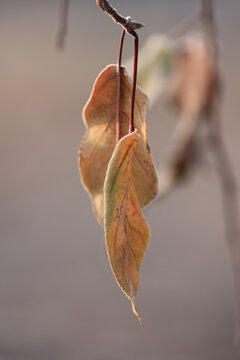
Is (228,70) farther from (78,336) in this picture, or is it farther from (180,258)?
(78,336)

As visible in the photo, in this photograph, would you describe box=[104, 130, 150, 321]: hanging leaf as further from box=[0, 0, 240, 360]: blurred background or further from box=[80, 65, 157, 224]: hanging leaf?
box=[0, 0, 240, 360]: blurred background

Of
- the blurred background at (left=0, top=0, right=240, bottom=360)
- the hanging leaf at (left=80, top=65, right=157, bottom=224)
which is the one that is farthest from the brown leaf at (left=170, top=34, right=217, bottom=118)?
the blurred background at (left=0, top=0, right=240, bottom=360)

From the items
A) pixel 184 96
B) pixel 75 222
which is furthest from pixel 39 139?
pixel 184 96

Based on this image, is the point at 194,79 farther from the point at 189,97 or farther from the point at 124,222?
the point at 124,222

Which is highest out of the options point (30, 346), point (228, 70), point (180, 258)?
point (228, 70)

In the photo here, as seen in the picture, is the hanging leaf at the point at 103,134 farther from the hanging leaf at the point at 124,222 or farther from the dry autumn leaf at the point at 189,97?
the dry autumn leaf at the point at 189,97

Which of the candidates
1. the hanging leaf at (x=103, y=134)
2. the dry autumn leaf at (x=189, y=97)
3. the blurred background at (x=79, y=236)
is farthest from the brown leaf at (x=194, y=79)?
the blurred background at (x=79, y=236)
